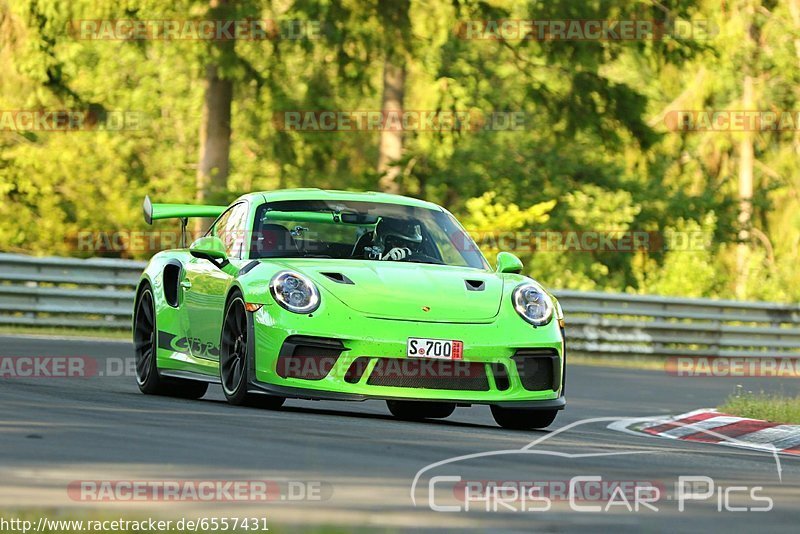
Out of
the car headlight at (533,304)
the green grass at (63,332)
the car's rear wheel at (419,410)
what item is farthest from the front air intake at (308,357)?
the green grass at (63,332)

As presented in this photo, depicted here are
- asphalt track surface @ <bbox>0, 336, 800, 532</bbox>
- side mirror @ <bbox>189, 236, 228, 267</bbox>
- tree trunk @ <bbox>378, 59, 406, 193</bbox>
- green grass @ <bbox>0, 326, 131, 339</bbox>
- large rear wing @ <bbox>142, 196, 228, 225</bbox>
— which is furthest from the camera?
tree trunk @ <bbox>378, 59, 406, 193</bbox>

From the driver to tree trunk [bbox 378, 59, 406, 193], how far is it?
20127 mm

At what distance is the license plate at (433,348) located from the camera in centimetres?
1005

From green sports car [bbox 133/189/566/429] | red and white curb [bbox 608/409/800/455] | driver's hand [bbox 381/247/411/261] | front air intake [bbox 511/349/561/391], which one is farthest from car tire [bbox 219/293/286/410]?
red and white curb [bbox 608/409/800/455]

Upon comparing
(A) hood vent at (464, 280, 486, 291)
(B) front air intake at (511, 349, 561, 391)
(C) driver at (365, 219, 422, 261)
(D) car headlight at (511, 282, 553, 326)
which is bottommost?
(B) front air intake at (511, 349, 561, 391)

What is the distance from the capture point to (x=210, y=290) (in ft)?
37.1

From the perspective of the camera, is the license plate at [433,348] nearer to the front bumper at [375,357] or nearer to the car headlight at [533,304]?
the front bumper at [375,357]

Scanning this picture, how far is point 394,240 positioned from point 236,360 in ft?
4.95

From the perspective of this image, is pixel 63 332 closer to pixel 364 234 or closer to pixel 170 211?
pixel 170 211

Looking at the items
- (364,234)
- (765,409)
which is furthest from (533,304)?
(765,409)

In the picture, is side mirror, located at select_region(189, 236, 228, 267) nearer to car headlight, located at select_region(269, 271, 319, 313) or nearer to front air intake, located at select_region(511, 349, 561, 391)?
car headlight, located at select_region(269, 271, 319, 313)

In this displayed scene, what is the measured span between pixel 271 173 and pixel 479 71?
1280 cm

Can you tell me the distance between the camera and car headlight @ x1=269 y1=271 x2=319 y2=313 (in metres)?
10.2

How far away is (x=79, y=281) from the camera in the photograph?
72.9 feet
